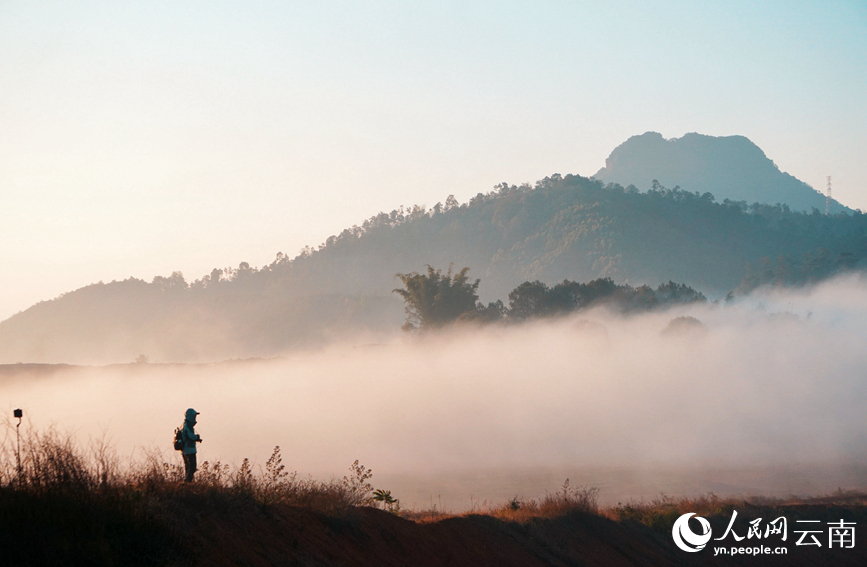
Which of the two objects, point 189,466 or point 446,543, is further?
point 446,543

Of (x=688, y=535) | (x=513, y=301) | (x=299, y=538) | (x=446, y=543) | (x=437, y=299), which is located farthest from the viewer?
(x=513, y=301)

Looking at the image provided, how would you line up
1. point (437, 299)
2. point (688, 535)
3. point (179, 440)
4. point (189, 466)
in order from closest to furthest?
point (189, 466) → point (179, 440) → point (688, 535) → point (437, 299)

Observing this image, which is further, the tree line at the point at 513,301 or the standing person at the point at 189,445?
the tree line at the point at 513,301

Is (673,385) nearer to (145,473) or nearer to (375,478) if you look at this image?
(375,478)

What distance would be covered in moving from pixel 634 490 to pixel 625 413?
34.6 m

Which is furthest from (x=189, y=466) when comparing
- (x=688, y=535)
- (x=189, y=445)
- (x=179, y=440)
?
(x=688, y=535)

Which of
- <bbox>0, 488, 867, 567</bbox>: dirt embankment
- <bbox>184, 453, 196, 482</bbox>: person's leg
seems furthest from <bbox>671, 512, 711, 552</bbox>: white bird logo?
<bbox>184, 453, 196, 482</bbox>: person's leg

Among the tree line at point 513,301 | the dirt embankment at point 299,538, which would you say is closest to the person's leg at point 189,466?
the dirt embankment at point 299,538

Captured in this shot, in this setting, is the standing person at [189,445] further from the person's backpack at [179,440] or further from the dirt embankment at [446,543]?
the dirt embankment at [446,543]

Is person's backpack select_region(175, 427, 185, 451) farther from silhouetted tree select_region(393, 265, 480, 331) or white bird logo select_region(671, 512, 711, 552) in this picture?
silhouetted tree select_region(393, 265, 480, 331)

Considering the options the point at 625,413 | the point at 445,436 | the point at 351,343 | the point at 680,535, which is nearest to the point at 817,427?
the point at 625,413

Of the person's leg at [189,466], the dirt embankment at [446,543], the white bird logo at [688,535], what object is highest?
the person's leg at [189,466]

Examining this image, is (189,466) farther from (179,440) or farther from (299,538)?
(299,538)

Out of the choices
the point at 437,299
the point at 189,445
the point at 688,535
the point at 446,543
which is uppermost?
the point at 437,299
